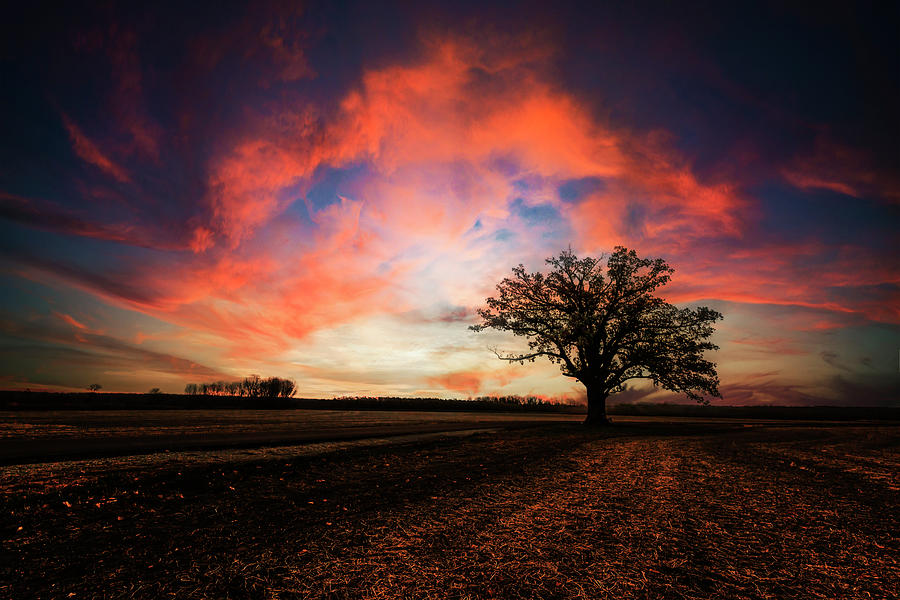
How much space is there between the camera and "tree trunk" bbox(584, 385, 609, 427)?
29719 millimetres

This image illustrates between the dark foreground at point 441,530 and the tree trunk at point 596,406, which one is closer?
the dark foreground at point 441,530

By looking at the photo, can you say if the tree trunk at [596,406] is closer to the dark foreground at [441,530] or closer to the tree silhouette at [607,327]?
the tree silhouette at [607,327]

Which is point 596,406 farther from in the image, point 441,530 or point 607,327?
point 441,530

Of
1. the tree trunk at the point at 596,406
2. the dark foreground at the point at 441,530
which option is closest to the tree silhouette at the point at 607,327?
the tree trunk at the point at 596,406

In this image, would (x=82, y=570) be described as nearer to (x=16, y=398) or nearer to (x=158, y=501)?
(x=158, y=501)

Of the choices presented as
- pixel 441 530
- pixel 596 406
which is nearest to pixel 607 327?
pixel 596 406

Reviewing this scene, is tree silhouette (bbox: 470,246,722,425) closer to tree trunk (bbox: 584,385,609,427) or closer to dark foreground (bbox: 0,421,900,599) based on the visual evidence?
tree trunk (bbox: 584,385,609,427)

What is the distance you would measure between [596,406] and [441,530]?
2711 centimetres

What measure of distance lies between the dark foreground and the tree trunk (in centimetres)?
1882

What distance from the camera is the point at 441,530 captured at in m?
5.90

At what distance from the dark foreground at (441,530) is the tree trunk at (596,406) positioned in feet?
61.7

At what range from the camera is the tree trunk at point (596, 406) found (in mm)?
29719

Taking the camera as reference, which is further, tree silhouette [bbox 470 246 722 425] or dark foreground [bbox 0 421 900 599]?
tree silhouette [bbox 470 246 722 425]

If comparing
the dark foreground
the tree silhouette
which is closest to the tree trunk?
the tree silhouette
